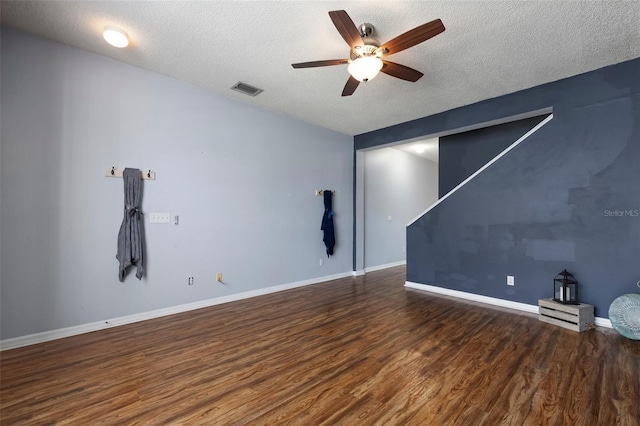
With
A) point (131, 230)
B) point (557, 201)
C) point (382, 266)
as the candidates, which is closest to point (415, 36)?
point (557, 201)

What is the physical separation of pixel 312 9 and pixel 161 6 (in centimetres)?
126

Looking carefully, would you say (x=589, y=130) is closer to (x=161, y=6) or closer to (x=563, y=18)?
(x=563, y=18)

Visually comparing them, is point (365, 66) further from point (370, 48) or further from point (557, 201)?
point (557, 201)

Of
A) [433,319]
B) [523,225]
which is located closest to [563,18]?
[523,225]

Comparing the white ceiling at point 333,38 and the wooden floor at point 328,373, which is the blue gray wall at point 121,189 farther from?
the wooden floor at point 328,373

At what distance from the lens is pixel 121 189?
3.25 m

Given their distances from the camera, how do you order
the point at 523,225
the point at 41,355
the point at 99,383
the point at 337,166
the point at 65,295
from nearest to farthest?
the point at 99,383, the point at 41,355, the point at 65,295, the point at 523,225, the point at 337,166

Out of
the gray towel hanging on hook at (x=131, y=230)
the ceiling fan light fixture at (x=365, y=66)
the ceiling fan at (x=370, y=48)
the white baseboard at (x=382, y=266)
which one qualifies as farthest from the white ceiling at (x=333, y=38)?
the white baseboard at (x=382, y=266)

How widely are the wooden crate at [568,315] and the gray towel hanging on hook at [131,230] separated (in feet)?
15.8

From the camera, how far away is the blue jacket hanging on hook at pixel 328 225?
17.6 feet

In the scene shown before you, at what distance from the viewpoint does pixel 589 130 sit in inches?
130

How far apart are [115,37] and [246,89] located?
1514mm

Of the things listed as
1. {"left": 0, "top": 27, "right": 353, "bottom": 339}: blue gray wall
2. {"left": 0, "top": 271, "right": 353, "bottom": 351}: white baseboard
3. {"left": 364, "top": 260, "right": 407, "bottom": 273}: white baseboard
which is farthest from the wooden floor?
{"left": 364, "top": 260, "right": 407, "bottom": 273}: white baseboard

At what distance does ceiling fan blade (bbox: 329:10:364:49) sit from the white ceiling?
0.28m
